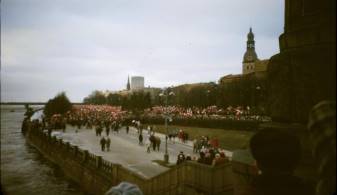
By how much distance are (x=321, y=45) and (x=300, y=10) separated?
71 centimetres

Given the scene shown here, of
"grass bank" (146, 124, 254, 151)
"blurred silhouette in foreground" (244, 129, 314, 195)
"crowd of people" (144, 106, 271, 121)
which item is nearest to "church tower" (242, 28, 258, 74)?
"crowd of people" (144, 106, 271, 121)

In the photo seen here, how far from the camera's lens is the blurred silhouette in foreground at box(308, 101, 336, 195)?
1.97m

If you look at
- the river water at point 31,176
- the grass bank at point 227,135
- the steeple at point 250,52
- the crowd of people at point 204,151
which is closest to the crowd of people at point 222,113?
the grass bank at point 227,135

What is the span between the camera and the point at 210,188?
11102mm

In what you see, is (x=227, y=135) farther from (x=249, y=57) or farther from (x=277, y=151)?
(x=249, y=57)

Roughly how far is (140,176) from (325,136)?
14220 mm

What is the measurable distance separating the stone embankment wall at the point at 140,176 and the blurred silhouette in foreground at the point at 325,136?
8.98 meters

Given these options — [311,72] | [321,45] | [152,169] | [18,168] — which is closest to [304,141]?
[311,72]

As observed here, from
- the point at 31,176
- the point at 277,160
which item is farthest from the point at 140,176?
the point at 31,176

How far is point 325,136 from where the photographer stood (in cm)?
→ 199

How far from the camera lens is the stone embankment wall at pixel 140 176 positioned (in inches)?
435

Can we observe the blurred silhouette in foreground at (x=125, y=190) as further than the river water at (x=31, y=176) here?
No

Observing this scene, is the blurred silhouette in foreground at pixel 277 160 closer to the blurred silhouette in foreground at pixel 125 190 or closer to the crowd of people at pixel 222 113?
the blurred silhouette in foreground at pixel 125 190

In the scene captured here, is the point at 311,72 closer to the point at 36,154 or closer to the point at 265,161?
the point at 265,161
